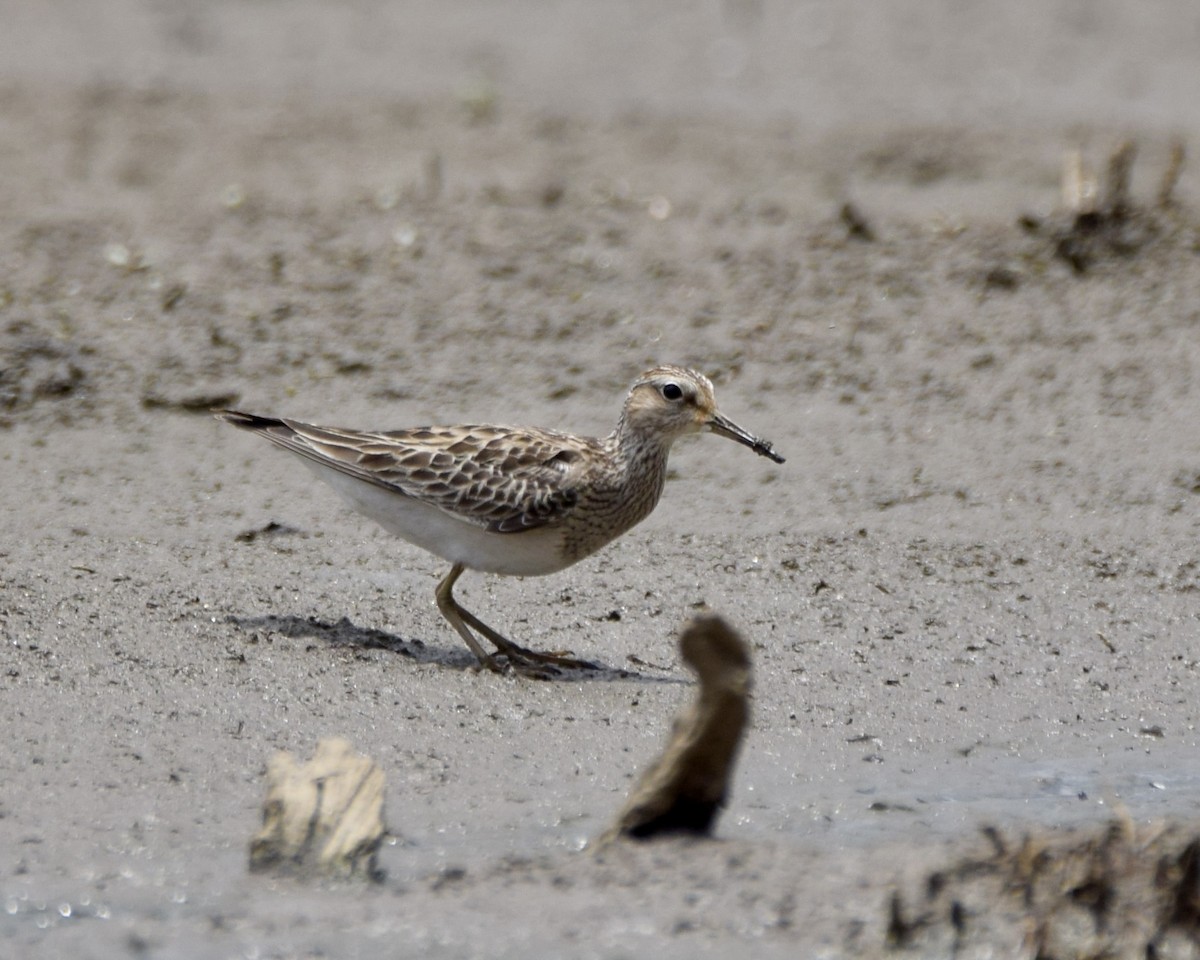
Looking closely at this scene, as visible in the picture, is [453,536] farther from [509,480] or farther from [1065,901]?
[1065,901]

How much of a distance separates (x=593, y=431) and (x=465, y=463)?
231 centimetres

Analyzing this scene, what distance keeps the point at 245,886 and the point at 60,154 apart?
9222mm

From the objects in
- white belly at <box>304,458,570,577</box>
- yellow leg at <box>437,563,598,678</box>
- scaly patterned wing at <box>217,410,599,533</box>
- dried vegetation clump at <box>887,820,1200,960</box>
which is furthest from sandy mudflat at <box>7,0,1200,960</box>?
scaly patterned wing at <box>217,410,599,533</box>

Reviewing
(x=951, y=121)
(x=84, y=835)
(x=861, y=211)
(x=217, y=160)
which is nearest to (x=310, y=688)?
(x=84, y=835)

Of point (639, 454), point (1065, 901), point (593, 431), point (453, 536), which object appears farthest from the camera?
point (593, 431)

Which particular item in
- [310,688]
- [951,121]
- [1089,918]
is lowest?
[310,688]

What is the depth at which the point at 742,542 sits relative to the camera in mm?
8250

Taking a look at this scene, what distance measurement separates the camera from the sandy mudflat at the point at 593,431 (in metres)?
5.14

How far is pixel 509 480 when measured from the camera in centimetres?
721

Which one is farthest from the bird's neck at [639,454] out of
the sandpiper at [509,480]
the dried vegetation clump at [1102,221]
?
the dried vegetation clump at [1102,221]

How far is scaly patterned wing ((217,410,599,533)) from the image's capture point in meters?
7.15

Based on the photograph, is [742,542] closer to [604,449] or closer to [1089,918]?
[604,449]

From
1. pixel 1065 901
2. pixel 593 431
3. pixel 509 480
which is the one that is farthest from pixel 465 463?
pixel 1065 901

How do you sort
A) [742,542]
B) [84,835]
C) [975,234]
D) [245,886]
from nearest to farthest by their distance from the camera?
[245,886], [84,835], [742,542], [975,234]
